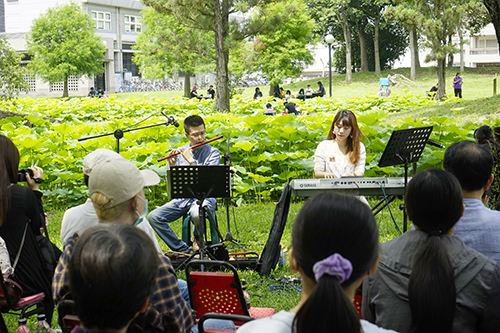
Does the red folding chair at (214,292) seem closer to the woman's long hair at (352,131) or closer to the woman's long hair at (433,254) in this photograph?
the woman's long hair at (433,254)

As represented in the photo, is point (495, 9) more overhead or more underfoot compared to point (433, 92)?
more underfoot

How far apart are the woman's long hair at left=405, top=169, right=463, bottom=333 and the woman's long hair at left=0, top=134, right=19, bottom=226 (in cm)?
240

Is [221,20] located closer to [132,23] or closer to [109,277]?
[109,277]

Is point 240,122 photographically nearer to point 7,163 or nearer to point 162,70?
point 7,163

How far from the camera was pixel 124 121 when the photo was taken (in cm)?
1002

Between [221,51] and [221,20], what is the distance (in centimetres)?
94

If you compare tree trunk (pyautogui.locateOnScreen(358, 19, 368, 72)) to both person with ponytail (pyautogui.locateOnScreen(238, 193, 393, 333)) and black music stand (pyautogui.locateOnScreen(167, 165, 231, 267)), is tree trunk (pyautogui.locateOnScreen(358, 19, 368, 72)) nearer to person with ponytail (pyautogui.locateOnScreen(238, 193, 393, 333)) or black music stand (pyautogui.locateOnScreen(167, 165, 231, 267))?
black music stand (pyautogui.locateOnScreen(167, 165, 231, 267))

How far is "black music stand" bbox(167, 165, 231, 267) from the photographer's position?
13.9ft

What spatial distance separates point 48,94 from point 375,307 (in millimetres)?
47178

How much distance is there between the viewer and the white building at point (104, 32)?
45.5 metres

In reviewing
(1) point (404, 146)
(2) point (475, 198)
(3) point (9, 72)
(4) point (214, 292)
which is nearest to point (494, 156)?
(1) point (404, 146)

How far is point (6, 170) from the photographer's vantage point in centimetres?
324

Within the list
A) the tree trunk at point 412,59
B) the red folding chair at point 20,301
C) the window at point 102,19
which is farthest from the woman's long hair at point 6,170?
the window at point 102,19

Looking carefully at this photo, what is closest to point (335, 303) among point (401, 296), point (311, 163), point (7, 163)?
point (401, 296)
